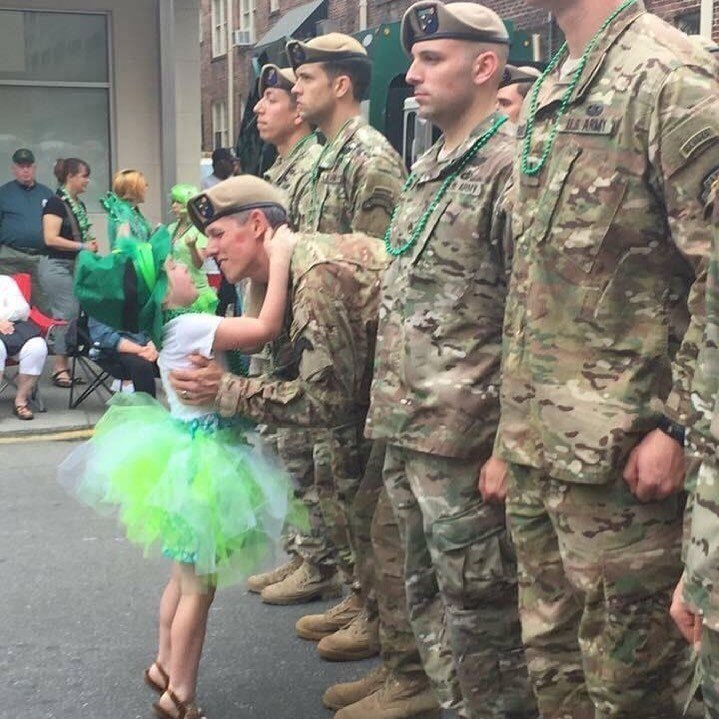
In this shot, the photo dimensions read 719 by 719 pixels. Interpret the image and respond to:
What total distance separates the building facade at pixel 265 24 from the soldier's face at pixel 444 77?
1176cm

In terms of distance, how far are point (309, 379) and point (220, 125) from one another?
34477mm

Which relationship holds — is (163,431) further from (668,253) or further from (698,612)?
(698,612)

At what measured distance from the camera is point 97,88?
12.9 m

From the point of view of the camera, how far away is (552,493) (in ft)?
8.21

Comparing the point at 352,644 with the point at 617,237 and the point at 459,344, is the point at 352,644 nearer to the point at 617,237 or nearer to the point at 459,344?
the point at 459,344

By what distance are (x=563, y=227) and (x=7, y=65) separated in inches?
458

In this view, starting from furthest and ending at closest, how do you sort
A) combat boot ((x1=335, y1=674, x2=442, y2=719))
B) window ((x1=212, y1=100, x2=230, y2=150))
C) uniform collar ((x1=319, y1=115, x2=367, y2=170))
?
1. window ((x1=212, y1=100, x2=230, y2=150))
2. uniform collar ((x1=319, y1=115, x2=367, y2=170))
3. combat boot ((x1=335, y1=674, x2=442, y2=719))

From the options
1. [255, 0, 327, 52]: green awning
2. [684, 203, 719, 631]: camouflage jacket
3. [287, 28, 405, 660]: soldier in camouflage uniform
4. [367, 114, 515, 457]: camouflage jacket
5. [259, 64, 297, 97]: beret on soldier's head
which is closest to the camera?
[684, 203, 719, 631]: camouflage jacket

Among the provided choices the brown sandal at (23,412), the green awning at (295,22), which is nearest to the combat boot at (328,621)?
the brown sandal at (23,412)

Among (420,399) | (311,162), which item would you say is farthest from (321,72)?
(420,399)

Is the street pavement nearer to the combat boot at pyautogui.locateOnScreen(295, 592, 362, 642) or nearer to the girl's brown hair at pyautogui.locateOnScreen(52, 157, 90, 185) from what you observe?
the combat boot at pyautogui.locateOnScreen(295, 592, 362, 642)

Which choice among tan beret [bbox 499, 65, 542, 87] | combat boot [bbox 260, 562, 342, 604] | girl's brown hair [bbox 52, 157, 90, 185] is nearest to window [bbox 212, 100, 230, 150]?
girl's brown hair [bbox 52, 157, 90, 185]

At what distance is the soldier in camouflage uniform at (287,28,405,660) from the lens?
3.96m

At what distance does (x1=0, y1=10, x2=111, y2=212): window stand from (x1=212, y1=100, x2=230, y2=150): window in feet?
76.3
